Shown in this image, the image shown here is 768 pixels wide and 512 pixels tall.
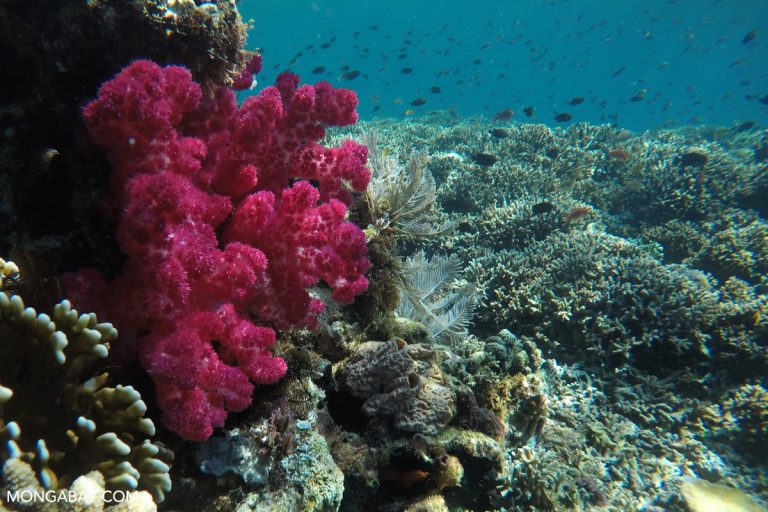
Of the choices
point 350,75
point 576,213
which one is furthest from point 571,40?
point 576,213

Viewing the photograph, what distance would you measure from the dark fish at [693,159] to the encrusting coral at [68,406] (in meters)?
15.0

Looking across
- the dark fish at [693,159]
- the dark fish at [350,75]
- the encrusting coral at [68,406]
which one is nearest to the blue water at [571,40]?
the dark fish at [350,75]

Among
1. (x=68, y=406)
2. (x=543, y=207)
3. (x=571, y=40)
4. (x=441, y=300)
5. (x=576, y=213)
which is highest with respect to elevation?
(x=571, y=40)

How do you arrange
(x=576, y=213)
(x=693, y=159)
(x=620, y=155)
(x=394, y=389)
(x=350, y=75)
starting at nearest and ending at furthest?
1. (x=394, y=389)
2. (x=576, y=213)
3. (x=693, y=159)
4. (x=620, y=155)
5. (x=350, y=75)

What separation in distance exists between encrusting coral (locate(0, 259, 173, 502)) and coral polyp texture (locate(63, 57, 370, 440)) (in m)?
0.19

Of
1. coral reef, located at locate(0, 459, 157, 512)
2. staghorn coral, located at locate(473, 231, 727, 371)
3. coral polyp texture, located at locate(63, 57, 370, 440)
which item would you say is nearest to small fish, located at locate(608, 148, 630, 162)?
staghorn coral, located at locate(473, 231, 727, 371)

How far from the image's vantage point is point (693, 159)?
12.0 metres

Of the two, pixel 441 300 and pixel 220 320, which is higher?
pixel 441 300

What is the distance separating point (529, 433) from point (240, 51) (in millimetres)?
4809

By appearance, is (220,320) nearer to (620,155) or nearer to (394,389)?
(394,389)

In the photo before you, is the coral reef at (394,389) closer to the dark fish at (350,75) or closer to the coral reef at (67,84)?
the coral reef at (67,84)

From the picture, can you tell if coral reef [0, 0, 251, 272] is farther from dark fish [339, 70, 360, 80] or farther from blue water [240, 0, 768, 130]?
blue water [240, 0, 768, 130]

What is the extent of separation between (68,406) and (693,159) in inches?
601

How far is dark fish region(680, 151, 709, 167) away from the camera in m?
11.9
